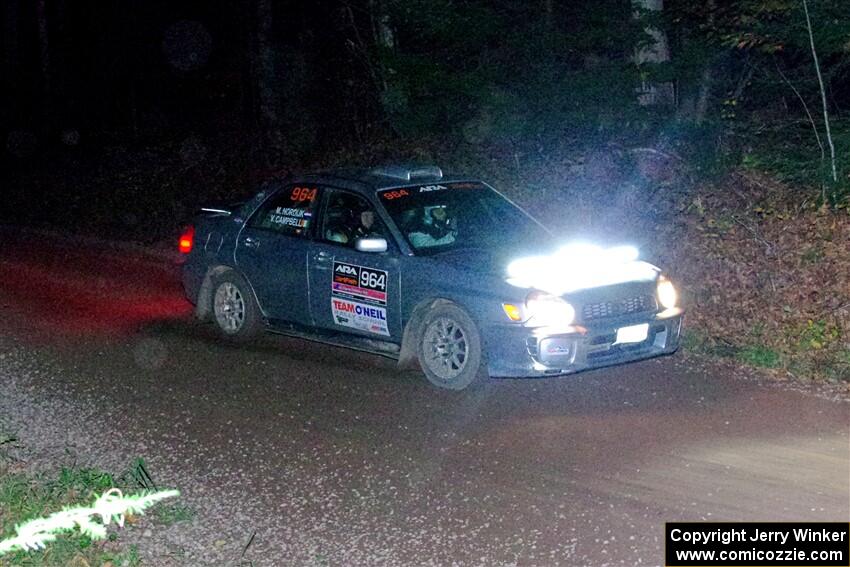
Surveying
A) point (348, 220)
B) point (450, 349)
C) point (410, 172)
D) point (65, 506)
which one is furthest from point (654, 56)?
point (65, 506)

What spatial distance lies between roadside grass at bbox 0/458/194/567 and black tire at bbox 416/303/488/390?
8.14 feet

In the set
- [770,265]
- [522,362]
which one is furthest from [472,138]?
[522,362]

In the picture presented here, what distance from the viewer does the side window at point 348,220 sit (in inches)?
375

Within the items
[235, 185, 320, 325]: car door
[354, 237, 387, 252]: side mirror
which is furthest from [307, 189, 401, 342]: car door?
[354, 237, 387, 252]: side mirror

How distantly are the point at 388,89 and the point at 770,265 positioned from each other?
8.04 m

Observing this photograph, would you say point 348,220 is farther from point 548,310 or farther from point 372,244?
point 548,310

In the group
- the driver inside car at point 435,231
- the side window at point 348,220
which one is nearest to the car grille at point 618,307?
the driver inside car at point 435,231

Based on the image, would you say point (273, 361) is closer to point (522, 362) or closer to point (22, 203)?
point (522, 362)

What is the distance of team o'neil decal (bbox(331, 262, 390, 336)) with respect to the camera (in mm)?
9258

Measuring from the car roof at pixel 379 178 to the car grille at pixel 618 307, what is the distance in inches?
80.8

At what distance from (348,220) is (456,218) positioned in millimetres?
883

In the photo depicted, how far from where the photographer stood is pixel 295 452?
298 inches

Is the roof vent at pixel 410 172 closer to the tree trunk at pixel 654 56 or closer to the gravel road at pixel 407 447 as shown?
the gravel road at pixel 407 447

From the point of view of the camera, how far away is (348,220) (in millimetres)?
9711
